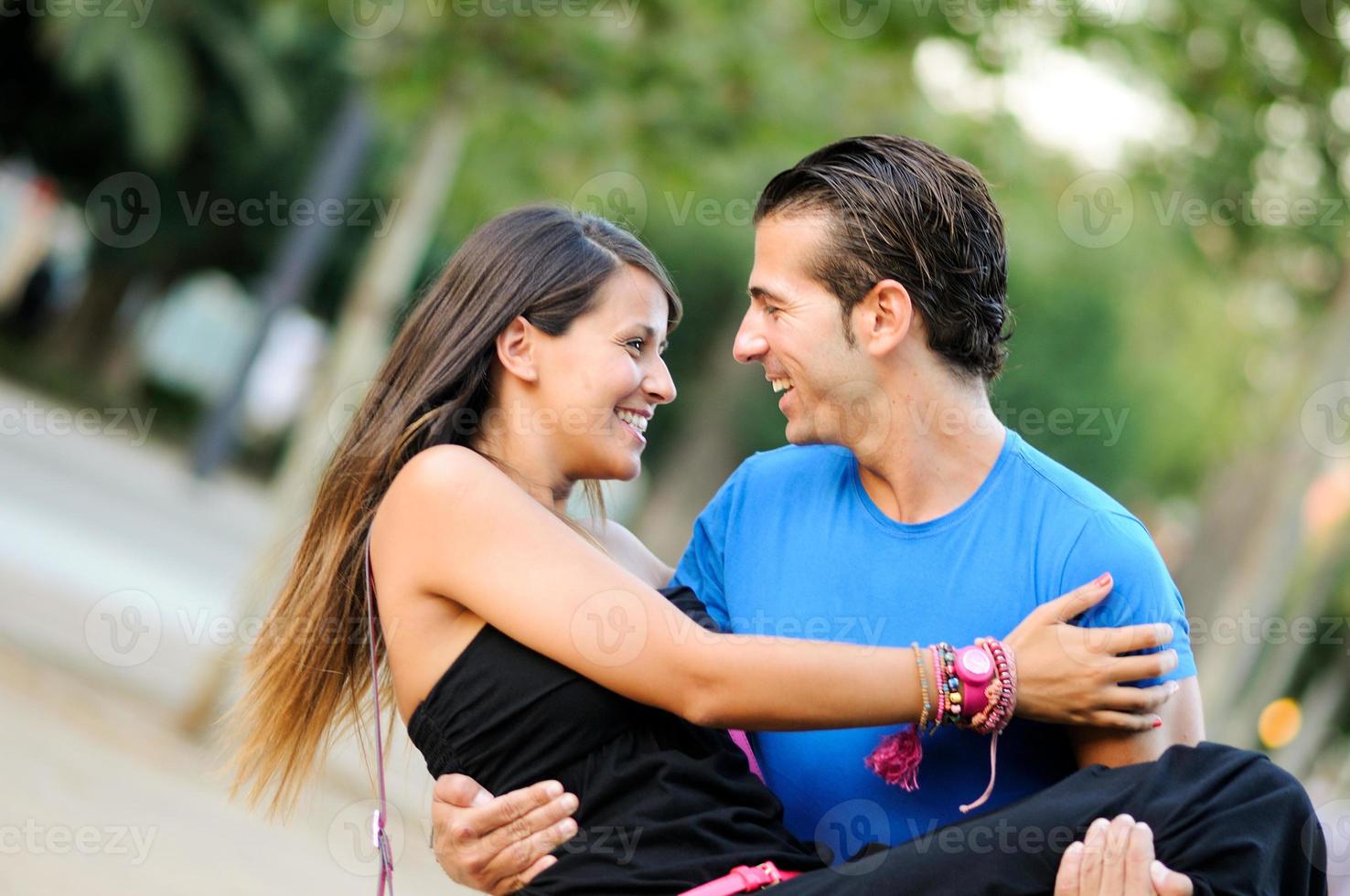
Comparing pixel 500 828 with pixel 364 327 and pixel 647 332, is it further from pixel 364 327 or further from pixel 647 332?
pixel 364 327

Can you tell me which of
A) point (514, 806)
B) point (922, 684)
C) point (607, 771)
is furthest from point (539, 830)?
point (922, 684)

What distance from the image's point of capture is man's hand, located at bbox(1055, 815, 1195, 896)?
8.89 ft

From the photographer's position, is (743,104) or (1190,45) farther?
(743,104)

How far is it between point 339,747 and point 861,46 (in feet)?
19.6

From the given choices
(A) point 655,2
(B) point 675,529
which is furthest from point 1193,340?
(A) point 655,2

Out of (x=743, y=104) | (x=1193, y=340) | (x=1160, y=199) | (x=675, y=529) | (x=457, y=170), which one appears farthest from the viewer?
(x=1193, y=340)

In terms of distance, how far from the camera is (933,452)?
11.3 ft

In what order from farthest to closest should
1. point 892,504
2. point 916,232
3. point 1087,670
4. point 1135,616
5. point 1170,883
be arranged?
point 892,504 → point 916,232 → point 1135,616 → point 1087,670 → point 1170,883

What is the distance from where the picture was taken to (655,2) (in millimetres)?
8336

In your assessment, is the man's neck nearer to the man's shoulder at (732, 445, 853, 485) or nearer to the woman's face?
the man's shoulder at (732, 445, 853, 485)

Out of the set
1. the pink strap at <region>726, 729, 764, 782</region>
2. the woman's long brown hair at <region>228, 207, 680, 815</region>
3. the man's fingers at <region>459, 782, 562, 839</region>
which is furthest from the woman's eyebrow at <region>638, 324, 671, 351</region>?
the man's fingers at <region>459, 782, 562, 839</region>

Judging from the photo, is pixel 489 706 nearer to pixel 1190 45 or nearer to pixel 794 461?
pixel 794 461

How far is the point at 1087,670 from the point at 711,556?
1160 mm

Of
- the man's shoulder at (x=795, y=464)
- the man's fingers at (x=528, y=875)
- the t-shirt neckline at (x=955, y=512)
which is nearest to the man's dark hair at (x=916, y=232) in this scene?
the t-shirt neckline at (x=955, y=512)
